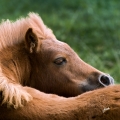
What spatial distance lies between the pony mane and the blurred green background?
320 cm

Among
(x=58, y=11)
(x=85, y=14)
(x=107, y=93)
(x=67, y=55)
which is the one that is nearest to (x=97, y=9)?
(x=85, y=14)

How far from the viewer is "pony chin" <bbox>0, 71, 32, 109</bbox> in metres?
4.59

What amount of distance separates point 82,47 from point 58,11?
3.19m

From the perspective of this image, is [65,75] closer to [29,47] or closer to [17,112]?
[29,47]

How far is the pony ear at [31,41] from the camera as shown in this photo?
5.52 m

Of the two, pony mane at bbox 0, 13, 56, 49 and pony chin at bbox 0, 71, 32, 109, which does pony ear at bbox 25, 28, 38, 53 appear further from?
pony chin at bbox 0, 71, 32, 109

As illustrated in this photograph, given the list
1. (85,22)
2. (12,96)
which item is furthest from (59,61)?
(85,22)

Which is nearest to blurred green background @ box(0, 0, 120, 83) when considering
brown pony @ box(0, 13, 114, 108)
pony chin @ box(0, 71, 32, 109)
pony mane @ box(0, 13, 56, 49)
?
pony mane @ box(0, 13, 56, 49)

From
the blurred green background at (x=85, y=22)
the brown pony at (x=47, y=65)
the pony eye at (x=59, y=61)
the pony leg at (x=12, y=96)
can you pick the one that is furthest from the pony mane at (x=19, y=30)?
the blurred green background at (x=85, y=22)

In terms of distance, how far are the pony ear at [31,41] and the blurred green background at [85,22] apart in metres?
3.43

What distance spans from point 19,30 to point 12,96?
117cm

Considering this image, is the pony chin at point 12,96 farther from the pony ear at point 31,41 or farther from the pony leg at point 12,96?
the pony ear at point 31,41

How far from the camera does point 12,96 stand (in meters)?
4.59

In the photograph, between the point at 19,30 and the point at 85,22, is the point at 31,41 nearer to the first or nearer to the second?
the point at 19,30
